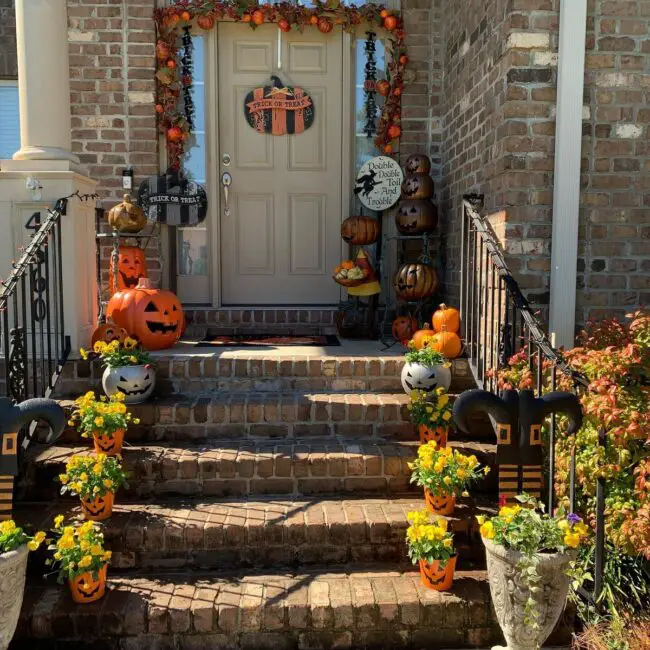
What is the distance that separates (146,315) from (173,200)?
1.54m

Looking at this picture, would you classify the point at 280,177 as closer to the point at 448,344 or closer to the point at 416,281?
the point at 416,281

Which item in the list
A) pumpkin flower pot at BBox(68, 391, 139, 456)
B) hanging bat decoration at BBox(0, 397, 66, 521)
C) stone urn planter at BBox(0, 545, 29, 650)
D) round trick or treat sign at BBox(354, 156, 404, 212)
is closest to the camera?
stone urn planter at BBox(0, 545, 29, 650)

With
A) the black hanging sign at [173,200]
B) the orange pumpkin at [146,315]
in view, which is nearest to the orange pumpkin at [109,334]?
the orange pumpkin at [146,315]

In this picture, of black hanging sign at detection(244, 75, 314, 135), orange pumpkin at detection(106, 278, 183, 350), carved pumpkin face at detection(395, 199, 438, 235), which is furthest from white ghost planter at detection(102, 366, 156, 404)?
black hanging sign at detection(244, 75, 314, 135)

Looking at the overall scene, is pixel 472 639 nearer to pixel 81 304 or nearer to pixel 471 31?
pixel 81 304

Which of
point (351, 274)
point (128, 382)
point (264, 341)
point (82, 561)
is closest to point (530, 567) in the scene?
point (82, 561)

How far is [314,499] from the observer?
123 inches

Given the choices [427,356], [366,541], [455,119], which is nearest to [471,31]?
[455,119]

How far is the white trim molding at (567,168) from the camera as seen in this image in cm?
370

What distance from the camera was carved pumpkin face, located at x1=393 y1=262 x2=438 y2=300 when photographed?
463 cm

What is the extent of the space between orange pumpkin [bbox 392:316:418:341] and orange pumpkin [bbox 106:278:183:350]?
1.61m

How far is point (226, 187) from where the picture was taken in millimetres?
5383

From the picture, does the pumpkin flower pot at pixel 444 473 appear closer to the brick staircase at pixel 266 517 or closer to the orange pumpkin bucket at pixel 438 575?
the brick staircase at pixel 266 517

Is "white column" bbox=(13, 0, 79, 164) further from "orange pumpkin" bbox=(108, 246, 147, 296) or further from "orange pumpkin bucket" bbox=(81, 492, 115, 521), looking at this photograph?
"orange pumpkin bucket" bbox=(81, 492, 115, 521)
